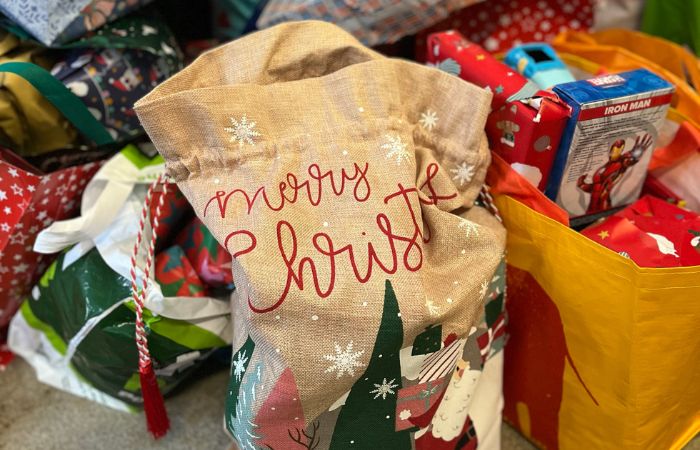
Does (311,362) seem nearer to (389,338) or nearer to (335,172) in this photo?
(389,338)

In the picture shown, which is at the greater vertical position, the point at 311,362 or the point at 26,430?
the point at 311,362

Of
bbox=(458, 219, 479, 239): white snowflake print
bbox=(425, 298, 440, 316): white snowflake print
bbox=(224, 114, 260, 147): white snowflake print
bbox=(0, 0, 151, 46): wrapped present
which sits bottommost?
bbox=(425, 298, 440, 316): white snowflake print

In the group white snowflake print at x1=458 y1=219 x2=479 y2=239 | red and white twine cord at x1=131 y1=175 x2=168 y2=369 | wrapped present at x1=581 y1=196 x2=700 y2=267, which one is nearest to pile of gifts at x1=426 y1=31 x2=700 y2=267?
wrapped present at x1=581 y1=196 x2=700 y2=267

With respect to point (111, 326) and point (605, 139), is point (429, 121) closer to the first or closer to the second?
point (605, 139)

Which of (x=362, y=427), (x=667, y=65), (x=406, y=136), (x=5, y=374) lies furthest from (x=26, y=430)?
(x=667, y=65)

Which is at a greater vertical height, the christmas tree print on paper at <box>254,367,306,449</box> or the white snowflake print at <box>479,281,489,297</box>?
the white snowflake print at <box>479,281,489,297</box>

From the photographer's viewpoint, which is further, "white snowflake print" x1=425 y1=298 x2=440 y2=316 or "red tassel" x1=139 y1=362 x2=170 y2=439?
"red tassel" x1=139 y1=362 x2=170 y2=439

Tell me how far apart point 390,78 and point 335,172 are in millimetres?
141

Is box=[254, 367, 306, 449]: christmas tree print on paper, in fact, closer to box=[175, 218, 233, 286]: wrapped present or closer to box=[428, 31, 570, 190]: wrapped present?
box=[175, 218, 233, 286]: wrapped present

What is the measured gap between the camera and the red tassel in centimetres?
75

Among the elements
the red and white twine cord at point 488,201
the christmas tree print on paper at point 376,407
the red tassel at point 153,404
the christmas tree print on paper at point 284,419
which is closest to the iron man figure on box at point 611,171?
the red and white twine cord at point 488,201

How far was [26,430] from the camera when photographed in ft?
2.88

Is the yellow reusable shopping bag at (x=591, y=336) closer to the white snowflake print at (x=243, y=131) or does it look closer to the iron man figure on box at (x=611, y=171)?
the iron man figure on box at (x=611, y=171)

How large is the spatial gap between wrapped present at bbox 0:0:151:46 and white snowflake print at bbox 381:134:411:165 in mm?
480
